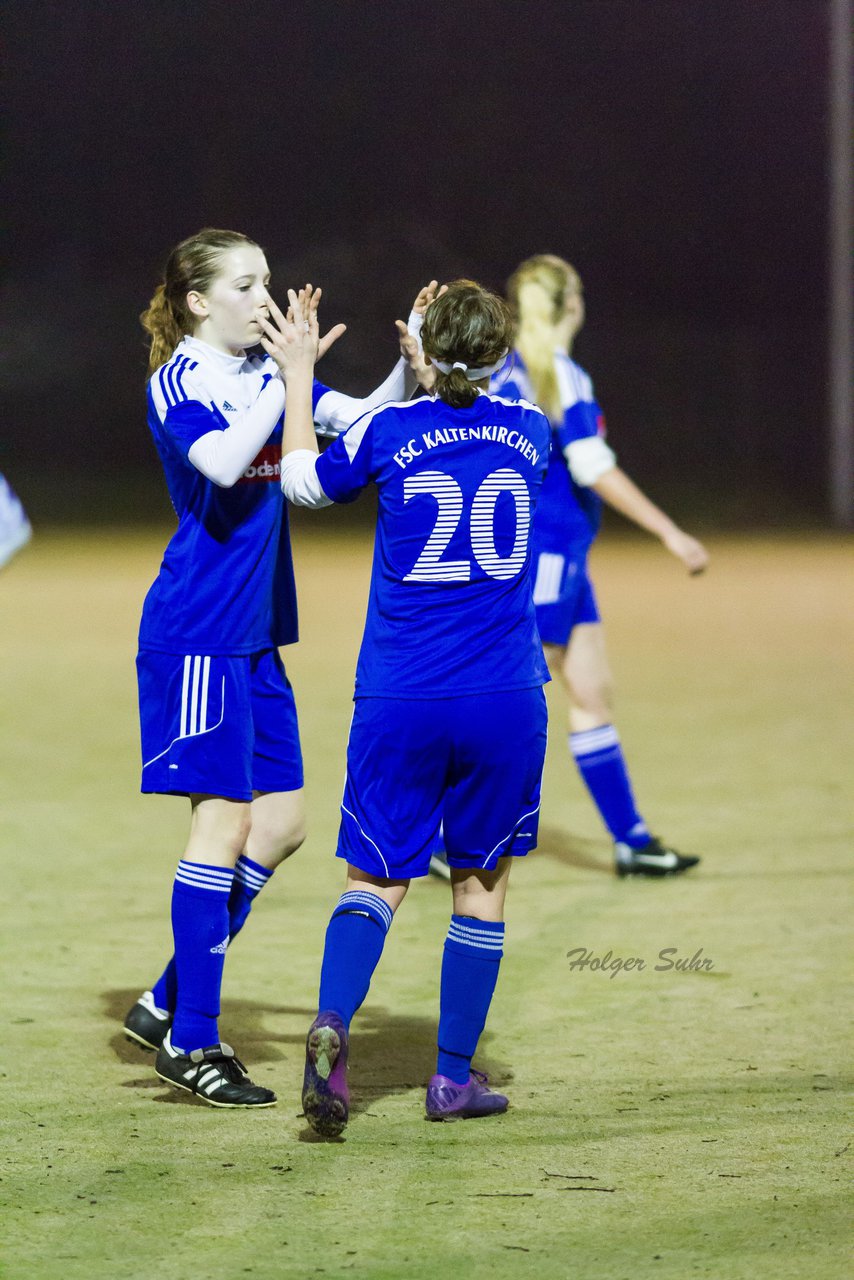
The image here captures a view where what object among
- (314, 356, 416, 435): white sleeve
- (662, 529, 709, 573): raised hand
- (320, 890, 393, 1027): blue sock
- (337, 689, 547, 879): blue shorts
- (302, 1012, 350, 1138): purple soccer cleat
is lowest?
(302, 1012, 350, 1138): purple soccer cleat

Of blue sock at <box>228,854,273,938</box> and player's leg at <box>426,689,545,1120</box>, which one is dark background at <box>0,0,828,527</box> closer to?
blue sock at <box>228,854,273,938</box>

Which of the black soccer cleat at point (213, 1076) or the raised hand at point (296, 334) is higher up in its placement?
the raised hand at point (296, 334)

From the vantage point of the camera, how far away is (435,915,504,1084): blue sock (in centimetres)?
380

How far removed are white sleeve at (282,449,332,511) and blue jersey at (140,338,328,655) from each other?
0.74 ft

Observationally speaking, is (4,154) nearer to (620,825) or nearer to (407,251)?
(407,251)

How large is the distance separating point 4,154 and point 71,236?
158 cm

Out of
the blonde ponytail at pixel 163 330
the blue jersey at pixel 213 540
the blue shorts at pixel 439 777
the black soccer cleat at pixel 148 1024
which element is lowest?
the black soccer cleat at pixel 148 1024

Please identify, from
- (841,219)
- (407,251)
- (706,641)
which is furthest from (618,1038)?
(407,251)

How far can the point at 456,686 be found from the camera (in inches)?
144

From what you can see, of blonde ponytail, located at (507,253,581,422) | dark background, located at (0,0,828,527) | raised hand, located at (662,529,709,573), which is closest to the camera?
raised hand, located at (662,529,709,573)

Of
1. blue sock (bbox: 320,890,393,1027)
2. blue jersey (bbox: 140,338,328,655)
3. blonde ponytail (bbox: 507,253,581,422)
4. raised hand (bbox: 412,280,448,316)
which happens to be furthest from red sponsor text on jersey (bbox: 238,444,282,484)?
blonde ponytail (bbox: 507,253,581,422)

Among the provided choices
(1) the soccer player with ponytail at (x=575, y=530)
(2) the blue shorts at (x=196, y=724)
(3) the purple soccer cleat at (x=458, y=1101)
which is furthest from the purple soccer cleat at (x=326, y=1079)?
(1) the soccer player with ponytail at (x=575, y=530)

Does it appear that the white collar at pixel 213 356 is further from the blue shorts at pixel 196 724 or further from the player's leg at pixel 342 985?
the player's leg at pixel 342 985

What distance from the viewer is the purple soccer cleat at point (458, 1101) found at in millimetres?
3787
